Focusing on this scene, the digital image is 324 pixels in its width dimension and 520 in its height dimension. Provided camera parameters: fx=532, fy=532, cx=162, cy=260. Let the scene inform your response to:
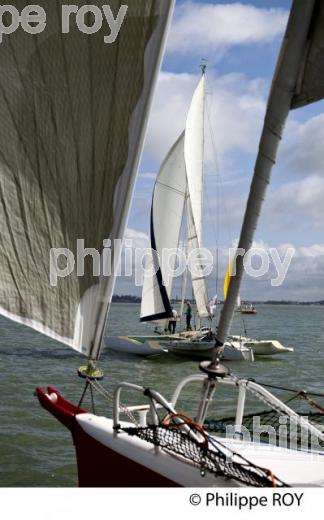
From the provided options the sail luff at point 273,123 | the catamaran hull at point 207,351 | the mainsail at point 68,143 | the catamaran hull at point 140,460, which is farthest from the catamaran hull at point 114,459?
the catamaran hull at point 207,351

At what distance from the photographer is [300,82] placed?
3900 millimetres

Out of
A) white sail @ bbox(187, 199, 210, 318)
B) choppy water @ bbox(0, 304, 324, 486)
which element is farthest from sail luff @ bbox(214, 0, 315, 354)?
white sail @ bbox(187, 199, 210, 318)

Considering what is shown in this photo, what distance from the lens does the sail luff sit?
3754mm

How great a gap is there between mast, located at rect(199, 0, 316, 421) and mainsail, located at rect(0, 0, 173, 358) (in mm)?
1019

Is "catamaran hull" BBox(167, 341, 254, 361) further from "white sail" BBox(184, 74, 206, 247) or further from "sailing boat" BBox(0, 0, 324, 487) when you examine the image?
"sailing boat" BBox(0, 0, 324, 487)

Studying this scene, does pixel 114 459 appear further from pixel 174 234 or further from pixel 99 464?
pixel 174 234

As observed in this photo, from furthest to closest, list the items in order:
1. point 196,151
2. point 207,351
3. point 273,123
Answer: point 196,151
point 207,351
point 273,123

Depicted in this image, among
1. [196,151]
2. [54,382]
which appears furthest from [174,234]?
[54,382]

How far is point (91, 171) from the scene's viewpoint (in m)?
4.59

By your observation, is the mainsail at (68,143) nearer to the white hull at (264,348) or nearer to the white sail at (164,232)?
the white sail at (164,232)

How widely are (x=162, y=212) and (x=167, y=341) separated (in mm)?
7211

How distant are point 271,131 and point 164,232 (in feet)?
81.2

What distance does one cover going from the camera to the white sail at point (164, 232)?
90.0 feet

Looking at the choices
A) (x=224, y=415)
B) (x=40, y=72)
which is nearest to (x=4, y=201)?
(x=40, y=72)
